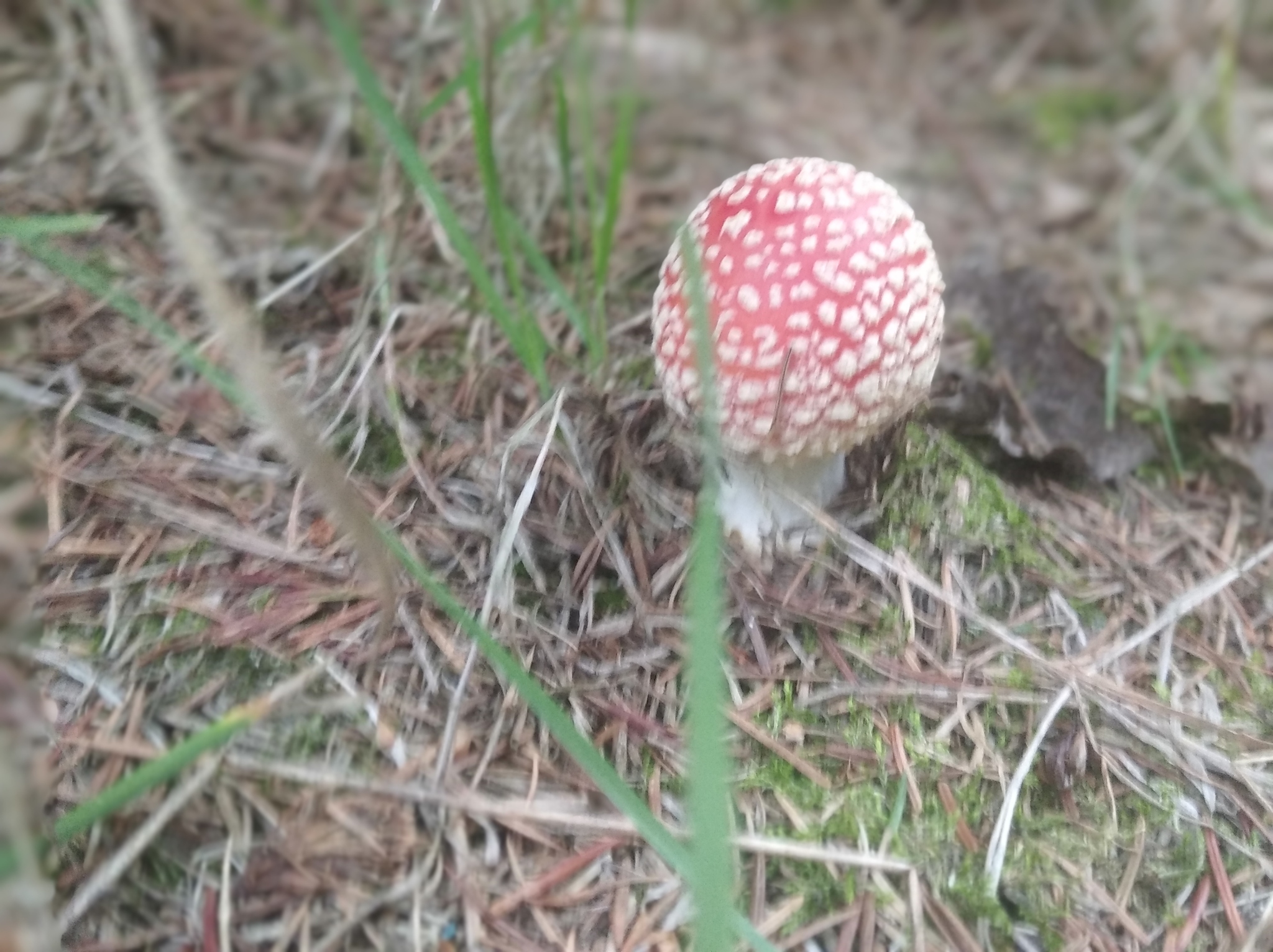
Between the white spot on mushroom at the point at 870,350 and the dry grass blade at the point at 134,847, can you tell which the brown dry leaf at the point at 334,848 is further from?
the white spot on mushroom at the point at 870,350

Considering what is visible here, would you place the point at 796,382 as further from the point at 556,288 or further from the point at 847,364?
the point at 556,288

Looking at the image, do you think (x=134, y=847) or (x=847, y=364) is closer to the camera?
(x=134, y=847)

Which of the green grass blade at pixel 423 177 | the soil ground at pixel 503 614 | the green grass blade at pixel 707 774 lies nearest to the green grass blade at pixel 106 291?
the soil ground at pixel 503 614

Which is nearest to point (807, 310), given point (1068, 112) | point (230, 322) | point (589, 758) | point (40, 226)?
point (589, 758)

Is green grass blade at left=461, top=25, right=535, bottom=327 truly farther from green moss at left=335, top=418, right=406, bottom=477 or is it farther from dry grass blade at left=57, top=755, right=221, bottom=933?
dry grass blade at left=57, top=755, right=221, bottom=933

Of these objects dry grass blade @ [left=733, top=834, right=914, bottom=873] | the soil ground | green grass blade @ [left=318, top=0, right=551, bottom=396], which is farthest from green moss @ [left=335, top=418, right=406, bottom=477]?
dry grass blade @ [left=733, top=834, right=914, bottom=873]

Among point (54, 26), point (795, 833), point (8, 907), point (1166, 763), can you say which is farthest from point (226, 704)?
point (54, 26)
